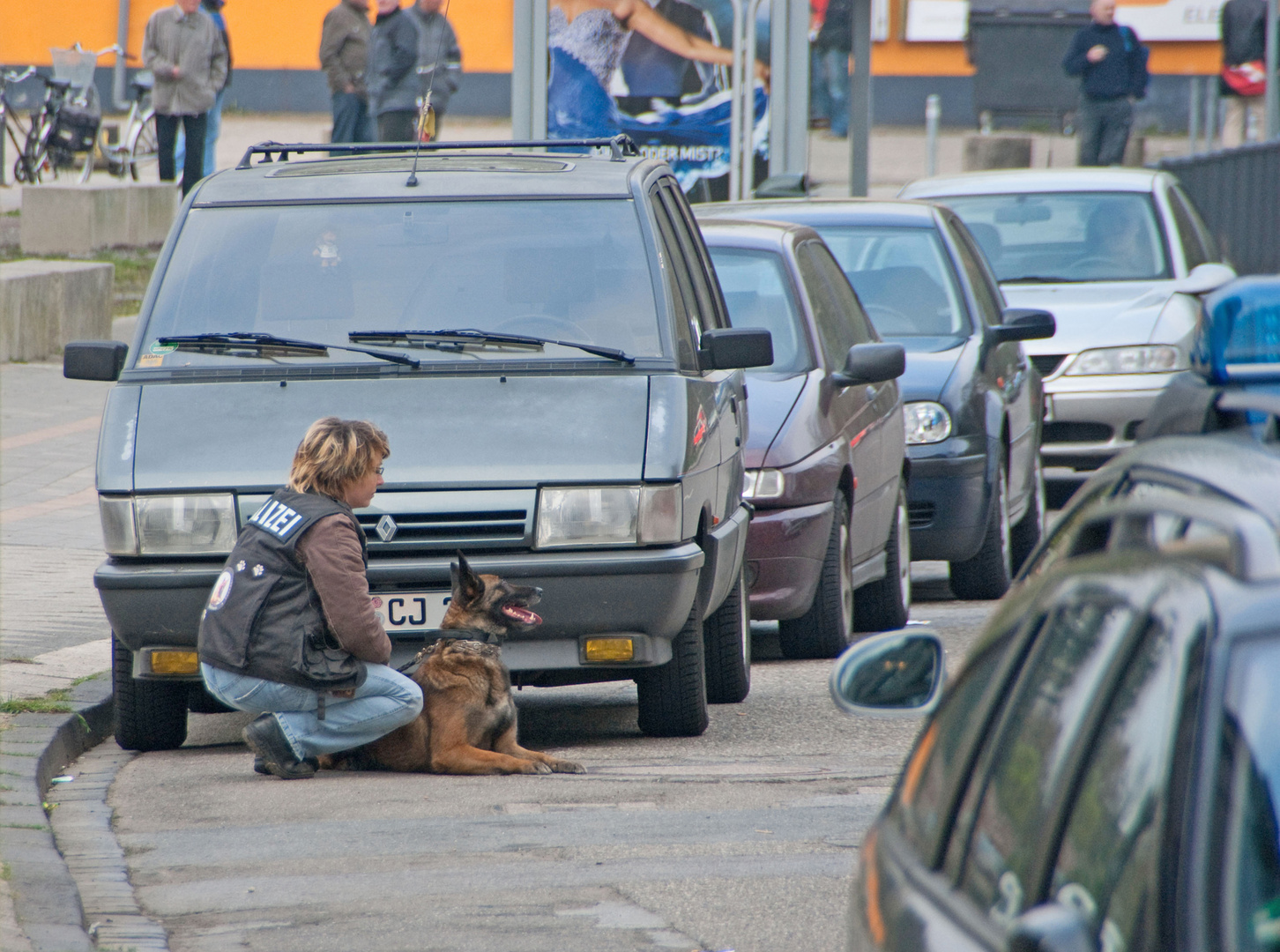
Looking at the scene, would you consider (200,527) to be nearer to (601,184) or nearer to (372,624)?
(372,624)

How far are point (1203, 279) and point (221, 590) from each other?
7.83 meters

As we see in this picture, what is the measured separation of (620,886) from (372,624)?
1424mm

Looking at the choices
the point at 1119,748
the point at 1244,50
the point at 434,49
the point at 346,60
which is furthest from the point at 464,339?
the point at 1244,50

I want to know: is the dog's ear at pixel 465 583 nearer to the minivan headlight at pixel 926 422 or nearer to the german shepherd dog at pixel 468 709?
A: the german shepherd dog at pixel 468 709

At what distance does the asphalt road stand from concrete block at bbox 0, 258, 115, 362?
9206 millimetres

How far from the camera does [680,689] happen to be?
6930mm

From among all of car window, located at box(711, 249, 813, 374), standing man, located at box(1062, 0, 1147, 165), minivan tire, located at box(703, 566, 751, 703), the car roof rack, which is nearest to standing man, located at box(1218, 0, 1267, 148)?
standing man, located at box(1062, 0, 1147, 165)

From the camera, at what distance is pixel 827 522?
8.16 metres

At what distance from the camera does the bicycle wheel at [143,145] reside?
83.0ft

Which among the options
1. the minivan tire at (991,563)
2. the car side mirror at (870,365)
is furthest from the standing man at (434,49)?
the car side mirror at (870,365)

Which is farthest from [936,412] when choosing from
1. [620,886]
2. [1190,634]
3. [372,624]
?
[1190,634]

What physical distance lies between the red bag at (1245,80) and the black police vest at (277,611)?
22.5 m

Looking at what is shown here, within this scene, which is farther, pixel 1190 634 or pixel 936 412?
pixel 936 412

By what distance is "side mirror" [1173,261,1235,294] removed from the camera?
40.5 ft
